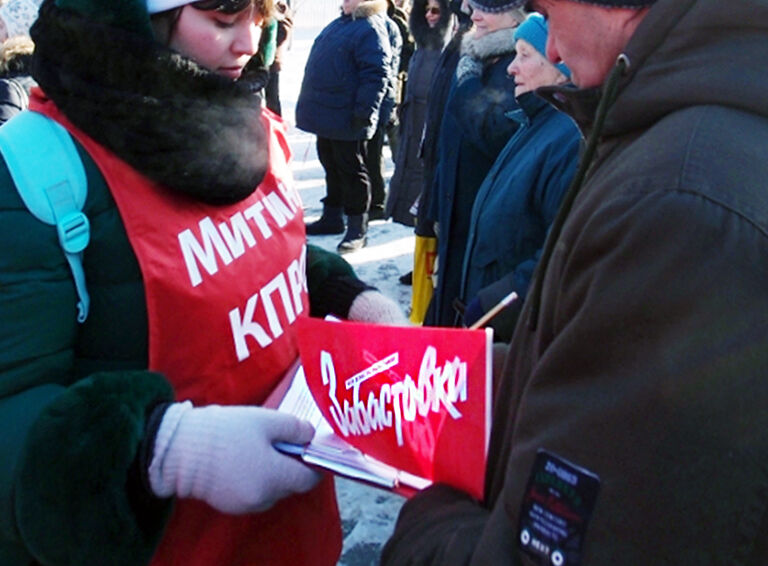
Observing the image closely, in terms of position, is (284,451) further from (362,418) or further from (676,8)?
(676,8)

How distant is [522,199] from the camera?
2332mm

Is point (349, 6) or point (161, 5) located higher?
point (161, 5)

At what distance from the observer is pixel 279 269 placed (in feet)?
4.82

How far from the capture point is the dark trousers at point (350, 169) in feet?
18.2

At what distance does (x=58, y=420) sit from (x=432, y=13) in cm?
416

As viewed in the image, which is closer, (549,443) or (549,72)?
(549,443)

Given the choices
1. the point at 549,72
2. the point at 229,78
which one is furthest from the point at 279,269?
the point at 549,72

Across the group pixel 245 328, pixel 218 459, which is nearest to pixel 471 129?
pixel 245 328

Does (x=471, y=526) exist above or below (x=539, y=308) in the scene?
below

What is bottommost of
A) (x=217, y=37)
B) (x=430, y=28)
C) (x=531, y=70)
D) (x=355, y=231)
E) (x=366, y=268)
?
(x=366, y=268)

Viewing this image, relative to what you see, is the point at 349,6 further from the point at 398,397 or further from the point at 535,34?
the point at 398,397

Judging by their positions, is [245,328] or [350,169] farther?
[350,169]

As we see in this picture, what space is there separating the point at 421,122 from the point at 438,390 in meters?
3.96

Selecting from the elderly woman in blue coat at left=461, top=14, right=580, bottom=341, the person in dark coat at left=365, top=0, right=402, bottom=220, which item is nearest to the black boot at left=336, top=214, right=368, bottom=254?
the person in dark coat at left=365, top=0, right=402, bottom=220
